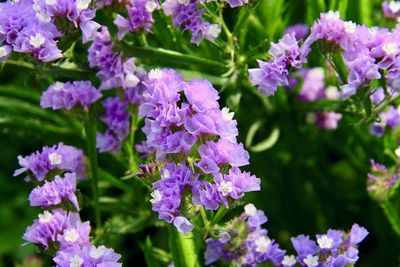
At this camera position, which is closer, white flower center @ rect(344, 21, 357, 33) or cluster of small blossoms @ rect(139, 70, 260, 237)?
cluster of small blossoms @ rect(139, 70, 260, 237)

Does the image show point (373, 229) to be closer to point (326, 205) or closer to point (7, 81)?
point (326, 205)

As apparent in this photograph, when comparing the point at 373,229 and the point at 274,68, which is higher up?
the point at 274,68

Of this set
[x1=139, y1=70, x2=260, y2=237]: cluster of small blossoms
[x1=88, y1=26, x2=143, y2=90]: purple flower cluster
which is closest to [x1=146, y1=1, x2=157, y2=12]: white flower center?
[x1=88, y1=26, x2=143, y2=90]: purple flower cluster

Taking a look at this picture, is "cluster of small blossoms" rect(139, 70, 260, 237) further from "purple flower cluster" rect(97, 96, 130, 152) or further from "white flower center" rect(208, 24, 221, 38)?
"purple flower cluster" rect(97, 96, 130, 152)

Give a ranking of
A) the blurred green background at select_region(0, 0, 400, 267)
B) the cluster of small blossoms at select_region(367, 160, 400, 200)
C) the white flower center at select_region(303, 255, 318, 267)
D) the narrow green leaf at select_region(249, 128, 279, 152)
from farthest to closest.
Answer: the blurred green background at select_region(0, 0, 400, 267) < the narrow green leaf at select_region(249, 128, 279, 152) < the cluster of small blossoms at select_region(367, 160, 400, 200) < the white flower center at select_region(303, 255, 318, 267)

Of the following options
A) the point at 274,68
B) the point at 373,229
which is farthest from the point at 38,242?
the point at 373,229

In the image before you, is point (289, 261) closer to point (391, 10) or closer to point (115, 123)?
point (115, 123)
